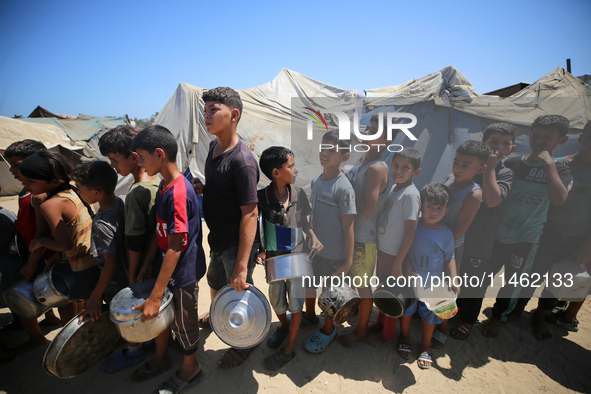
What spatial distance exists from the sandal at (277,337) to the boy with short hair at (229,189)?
0.86 metres

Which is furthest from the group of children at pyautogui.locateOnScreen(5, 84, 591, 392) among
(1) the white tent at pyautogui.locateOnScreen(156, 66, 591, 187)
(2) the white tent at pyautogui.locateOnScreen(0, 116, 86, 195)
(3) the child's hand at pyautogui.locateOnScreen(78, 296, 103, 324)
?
(2) the white tent at pyautogui.locateOnScreen(0, 116, 86, 195)

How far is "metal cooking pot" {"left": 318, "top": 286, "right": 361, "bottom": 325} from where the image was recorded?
86.4 inches

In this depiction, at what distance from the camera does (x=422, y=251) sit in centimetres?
237

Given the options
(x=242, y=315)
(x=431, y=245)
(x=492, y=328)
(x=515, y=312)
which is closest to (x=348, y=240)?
(x=431, y=245)

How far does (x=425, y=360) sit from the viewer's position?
2.40 m

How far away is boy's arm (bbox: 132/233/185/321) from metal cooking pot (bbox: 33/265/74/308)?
2.89ft

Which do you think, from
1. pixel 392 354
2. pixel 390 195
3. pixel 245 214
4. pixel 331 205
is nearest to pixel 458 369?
pixel 392 354

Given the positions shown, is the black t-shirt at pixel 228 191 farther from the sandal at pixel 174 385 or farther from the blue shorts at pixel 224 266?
the sandal at pixel 174 385

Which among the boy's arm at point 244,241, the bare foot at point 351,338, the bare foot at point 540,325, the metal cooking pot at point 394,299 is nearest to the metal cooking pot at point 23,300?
the boy's arm at point 244,241

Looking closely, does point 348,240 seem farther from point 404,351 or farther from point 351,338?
point 404,351

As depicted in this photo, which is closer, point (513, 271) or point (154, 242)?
point (154, 242)

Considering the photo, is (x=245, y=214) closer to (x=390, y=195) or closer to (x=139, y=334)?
(x=139, y=334)

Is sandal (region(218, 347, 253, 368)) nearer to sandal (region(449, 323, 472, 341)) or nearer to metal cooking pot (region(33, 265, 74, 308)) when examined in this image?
metal cooking pot (region(33, 265, 74, 308))

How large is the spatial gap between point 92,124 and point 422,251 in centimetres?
1511
